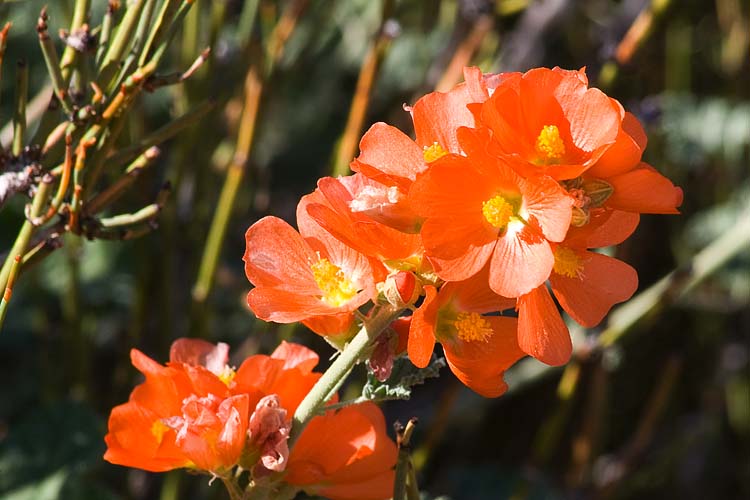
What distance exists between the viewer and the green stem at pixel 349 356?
1.89ft

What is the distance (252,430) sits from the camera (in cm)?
59

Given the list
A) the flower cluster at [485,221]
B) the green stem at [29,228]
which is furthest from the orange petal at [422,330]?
the green stem at [29,228]

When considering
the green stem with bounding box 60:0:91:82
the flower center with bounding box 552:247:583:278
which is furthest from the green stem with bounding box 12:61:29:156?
the flower center with bounding box 552:247:583:278

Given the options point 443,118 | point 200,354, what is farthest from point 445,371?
point 443,118

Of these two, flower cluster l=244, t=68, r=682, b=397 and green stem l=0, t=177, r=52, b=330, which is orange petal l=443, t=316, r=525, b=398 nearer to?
flower cluster l=244, t=68, r=682, b=397

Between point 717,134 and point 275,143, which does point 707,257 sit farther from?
point 275,143

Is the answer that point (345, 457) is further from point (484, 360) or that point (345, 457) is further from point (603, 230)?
point (603, 230)

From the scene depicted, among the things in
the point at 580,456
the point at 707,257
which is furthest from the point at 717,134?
the point at 580,456

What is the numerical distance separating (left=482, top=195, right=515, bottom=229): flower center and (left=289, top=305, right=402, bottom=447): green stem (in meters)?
0.08

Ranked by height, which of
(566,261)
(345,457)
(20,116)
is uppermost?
(20,116)

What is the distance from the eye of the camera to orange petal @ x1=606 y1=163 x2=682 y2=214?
0.54m

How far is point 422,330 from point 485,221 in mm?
76

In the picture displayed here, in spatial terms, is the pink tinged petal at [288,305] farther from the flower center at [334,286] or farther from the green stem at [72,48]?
the green stem at [72,48]

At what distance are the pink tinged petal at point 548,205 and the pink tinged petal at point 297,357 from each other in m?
0.19
